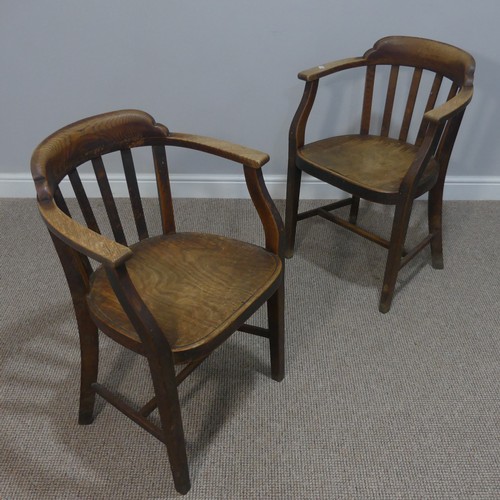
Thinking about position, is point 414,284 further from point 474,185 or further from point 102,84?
point 102,84

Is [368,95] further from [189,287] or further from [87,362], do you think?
[87,362]

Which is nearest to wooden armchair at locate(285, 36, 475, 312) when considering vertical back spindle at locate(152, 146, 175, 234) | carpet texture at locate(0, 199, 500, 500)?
carpet texture at locate(0, 199, 500, 500)

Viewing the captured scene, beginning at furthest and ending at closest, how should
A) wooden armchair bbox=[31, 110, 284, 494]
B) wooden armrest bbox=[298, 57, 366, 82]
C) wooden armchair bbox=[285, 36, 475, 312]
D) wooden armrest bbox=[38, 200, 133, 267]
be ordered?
wooden armrest bbox=[298, 57, 366, 82]
wooden armchair bbox=[285, 36, 475, 312]
wooden armchair bbox=[31, 110, 284, 494]
wooden armrest bbox=[38, 200, 133, 267]

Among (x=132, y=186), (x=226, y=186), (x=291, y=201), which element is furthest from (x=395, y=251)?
(x=226, y=186)

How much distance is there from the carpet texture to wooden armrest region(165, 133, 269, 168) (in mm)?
691

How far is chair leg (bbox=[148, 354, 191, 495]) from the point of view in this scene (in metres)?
0.98

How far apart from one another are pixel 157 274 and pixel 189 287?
0.10 m

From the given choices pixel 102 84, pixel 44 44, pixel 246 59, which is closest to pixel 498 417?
pixel 246 59

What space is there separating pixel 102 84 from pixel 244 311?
1486mm

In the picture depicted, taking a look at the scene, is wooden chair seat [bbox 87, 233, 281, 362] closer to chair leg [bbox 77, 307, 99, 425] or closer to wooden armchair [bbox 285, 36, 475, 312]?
chair leg [bbox 77, 307, 99, 425]

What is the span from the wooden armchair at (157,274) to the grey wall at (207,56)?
0.93 metres

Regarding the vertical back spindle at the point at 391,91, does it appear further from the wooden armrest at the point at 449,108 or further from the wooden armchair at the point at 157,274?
the wooden armchair at the point at 157,274

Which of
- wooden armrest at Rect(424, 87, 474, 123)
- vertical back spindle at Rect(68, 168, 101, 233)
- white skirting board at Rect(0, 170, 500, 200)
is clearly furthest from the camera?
white skirting board at Rect(0, 170, 500, 200)

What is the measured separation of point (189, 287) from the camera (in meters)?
1.16
